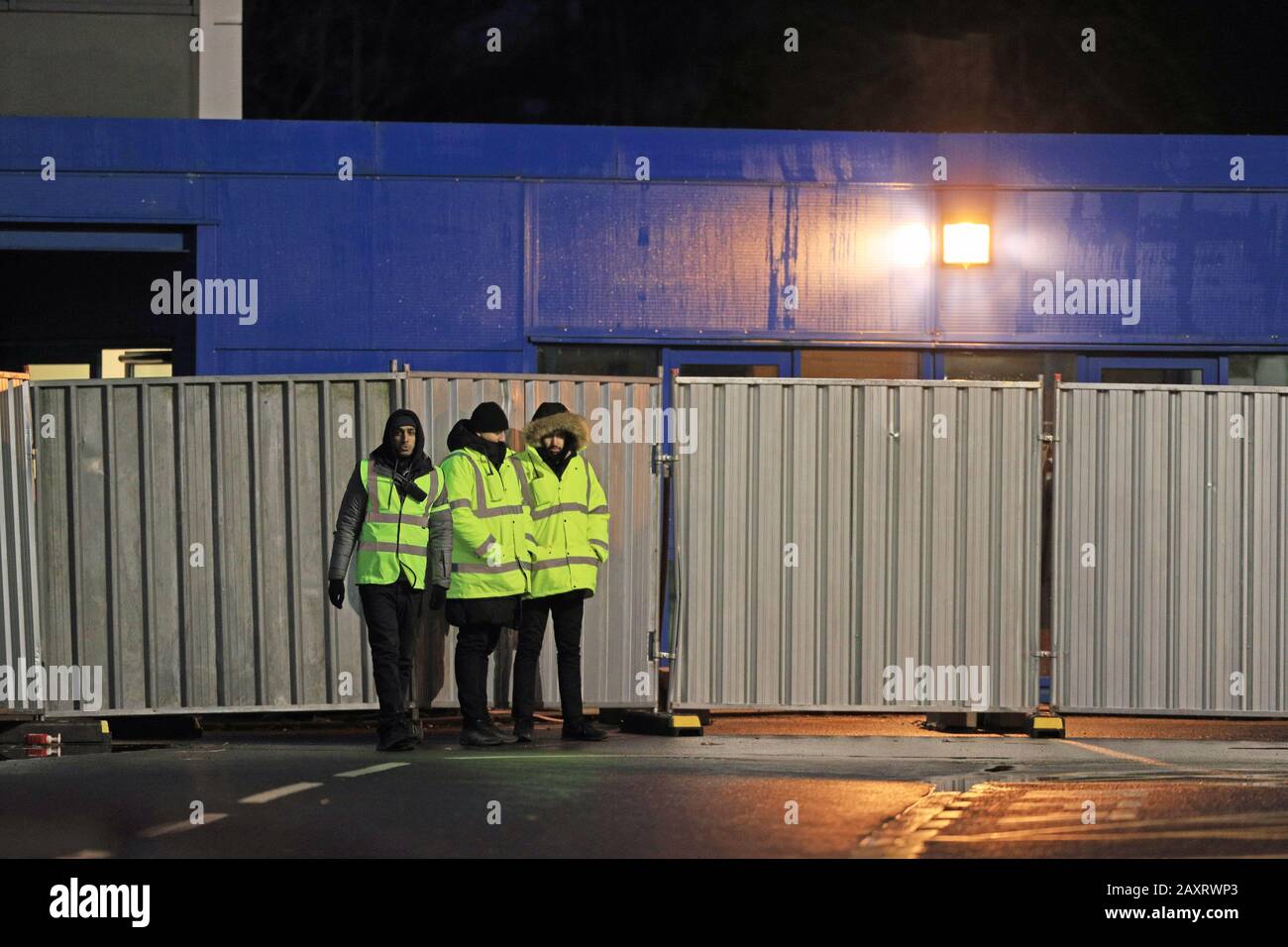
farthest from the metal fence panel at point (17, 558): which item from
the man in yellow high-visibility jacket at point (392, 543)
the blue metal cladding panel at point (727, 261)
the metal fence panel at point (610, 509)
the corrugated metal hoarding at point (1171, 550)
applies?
the corrugated metal hoarding at point (1171, 550)

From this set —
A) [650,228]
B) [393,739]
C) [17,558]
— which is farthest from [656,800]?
[650,228]

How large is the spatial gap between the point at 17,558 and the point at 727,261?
6252 millimetres

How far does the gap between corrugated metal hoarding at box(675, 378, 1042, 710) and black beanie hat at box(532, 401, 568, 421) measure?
0.89 metres

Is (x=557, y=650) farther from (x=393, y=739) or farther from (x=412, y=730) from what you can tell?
(x=393, y=739)

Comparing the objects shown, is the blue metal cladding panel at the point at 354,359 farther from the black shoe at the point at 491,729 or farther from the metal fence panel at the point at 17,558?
the black shoe at the point at 491,729

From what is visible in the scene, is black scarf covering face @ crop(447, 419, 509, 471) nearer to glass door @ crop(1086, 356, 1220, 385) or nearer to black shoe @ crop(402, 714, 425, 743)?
black shoe @ crop(402, 714, 425, 743)

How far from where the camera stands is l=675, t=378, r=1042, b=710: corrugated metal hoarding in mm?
12531

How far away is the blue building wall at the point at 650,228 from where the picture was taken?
50.6 feet

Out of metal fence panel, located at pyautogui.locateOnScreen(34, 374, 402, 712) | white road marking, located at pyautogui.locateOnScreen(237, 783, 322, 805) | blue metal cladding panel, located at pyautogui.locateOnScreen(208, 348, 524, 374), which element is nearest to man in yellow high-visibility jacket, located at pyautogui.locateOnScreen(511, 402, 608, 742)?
metal fence panel, located at pyautogui.locateOnScreen(34, 374, 402, 712)

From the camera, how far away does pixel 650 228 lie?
1553cm
